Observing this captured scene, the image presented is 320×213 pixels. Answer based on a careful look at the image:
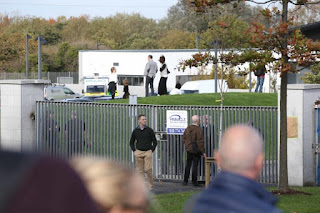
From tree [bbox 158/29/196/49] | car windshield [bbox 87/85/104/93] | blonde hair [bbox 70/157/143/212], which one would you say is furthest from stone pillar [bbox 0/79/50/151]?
tree [bbox 158/29/196/49]

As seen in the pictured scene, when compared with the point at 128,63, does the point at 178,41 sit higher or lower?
higher

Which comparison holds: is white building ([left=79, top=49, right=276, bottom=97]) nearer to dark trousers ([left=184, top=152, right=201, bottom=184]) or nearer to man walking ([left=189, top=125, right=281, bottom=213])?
dark trousers ([left=184, top=152, right=201, bottom=184])

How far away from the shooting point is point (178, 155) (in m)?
18.8

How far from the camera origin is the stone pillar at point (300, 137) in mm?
17062

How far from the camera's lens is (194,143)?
1761 centimetres

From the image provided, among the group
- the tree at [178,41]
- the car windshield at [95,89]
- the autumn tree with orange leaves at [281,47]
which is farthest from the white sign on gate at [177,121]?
the tree at [178,41]

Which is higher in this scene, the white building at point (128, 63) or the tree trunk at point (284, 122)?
the white building at point (128, 63)

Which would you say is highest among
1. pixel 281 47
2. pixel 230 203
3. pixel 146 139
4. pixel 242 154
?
pixel 281 47

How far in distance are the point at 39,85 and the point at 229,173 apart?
18048 millimetres

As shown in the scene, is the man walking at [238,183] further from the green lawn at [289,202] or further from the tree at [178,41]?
the tree at [178,41]

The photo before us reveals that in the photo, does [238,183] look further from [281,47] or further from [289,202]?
[281,47]

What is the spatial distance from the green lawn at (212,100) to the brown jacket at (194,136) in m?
7.33

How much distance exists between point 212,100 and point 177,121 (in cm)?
827

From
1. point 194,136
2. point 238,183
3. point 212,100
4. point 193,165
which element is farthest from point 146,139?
point 238,183
